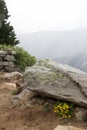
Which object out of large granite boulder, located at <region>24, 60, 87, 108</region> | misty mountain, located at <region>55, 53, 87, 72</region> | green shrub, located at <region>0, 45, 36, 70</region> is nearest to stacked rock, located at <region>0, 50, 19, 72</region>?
green shrub, located at <region>0, 45, 36, 70</region>

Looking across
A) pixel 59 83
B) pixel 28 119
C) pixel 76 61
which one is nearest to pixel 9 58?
pixel 28 119

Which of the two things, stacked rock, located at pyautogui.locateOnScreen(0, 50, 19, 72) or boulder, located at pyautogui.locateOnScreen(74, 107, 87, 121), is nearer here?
boulder, located at pyautogui.locateOnScreen(74, 107, 87, 121)

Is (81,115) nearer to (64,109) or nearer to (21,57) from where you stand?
→ (64,109)

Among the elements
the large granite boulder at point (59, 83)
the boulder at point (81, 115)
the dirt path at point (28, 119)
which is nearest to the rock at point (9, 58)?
the dirt path at point (28, 119)

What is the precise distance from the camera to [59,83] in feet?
35.3

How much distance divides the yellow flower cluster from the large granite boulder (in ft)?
0.65

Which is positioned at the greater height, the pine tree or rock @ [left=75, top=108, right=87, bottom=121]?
the pine tree

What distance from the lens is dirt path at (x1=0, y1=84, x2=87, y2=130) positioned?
1037 centimetres

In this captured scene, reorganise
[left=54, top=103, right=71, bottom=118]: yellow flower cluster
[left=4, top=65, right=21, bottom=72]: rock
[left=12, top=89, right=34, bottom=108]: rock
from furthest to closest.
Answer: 1. [left=4, top=65, right=21, bottom=72]: rock
2. [left=12, top=89, right=34, bottom=108]: rock
3. [left=54, top=103, right=71, bottom=118]: yellow flower cluster

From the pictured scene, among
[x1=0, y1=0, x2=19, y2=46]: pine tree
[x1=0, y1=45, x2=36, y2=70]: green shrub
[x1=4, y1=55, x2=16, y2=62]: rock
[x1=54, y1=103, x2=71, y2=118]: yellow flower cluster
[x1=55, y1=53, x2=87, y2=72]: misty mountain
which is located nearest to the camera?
[x1=54, y1=103, x2=71, y2=118]: yellow flower cluster

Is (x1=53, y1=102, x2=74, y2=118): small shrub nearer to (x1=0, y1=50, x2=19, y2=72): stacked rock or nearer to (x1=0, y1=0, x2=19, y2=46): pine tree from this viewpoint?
(x1=0, y1=50, x2=19, y2=72): stacked rock

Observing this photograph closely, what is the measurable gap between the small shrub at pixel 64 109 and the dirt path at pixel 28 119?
0.17m

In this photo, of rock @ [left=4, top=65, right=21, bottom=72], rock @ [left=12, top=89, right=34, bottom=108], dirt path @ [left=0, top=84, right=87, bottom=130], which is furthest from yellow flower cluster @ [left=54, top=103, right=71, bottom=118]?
rock @ [left=4, top=65, right=21, bottom=72]

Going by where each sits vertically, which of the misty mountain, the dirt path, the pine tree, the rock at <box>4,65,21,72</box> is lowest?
the misty mountain
